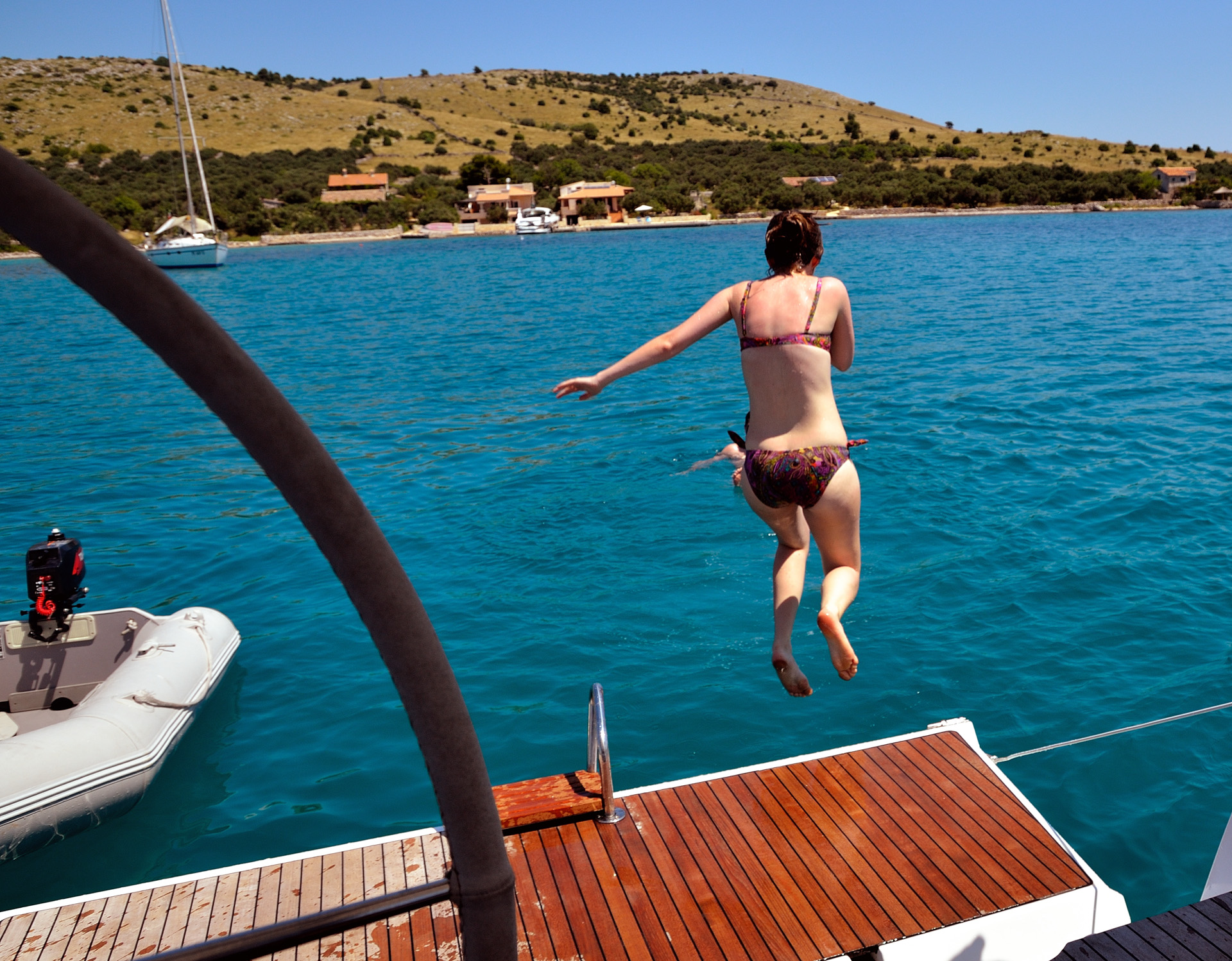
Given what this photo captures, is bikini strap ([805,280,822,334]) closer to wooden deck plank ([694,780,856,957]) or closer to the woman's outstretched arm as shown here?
the woman's outstretched arm

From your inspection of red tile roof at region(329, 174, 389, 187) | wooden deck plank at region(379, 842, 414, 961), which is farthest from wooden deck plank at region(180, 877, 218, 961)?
red tile roof at region(329, 174, 389, 187)

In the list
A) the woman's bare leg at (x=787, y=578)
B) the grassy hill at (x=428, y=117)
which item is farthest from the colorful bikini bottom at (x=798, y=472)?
the grassy hill at (x=428, y=117)

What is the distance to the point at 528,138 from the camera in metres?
127

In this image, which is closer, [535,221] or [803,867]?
[803,867]

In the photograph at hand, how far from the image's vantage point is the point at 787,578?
13.4 feet

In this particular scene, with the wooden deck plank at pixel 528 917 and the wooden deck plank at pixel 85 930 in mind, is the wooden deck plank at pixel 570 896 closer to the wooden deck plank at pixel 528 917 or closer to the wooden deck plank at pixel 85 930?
the wooden deck plank at pixel 528 917

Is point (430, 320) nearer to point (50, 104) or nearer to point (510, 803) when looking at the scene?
point (510, 803)

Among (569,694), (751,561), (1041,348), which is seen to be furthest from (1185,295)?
(569,694)

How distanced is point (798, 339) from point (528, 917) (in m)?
3.33

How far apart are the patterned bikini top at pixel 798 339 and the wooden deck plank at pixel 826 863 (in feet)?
9.99

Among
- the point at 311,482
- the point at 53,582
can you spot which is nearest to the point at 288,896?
the point at 311,482

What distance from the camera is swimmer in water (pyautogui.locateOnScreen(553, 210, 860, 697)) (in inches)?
149

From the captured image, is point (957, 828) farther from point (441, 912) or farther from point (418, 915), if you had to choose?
point (418, 915)

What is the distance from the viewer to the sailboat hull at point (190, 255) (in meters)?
59.1
